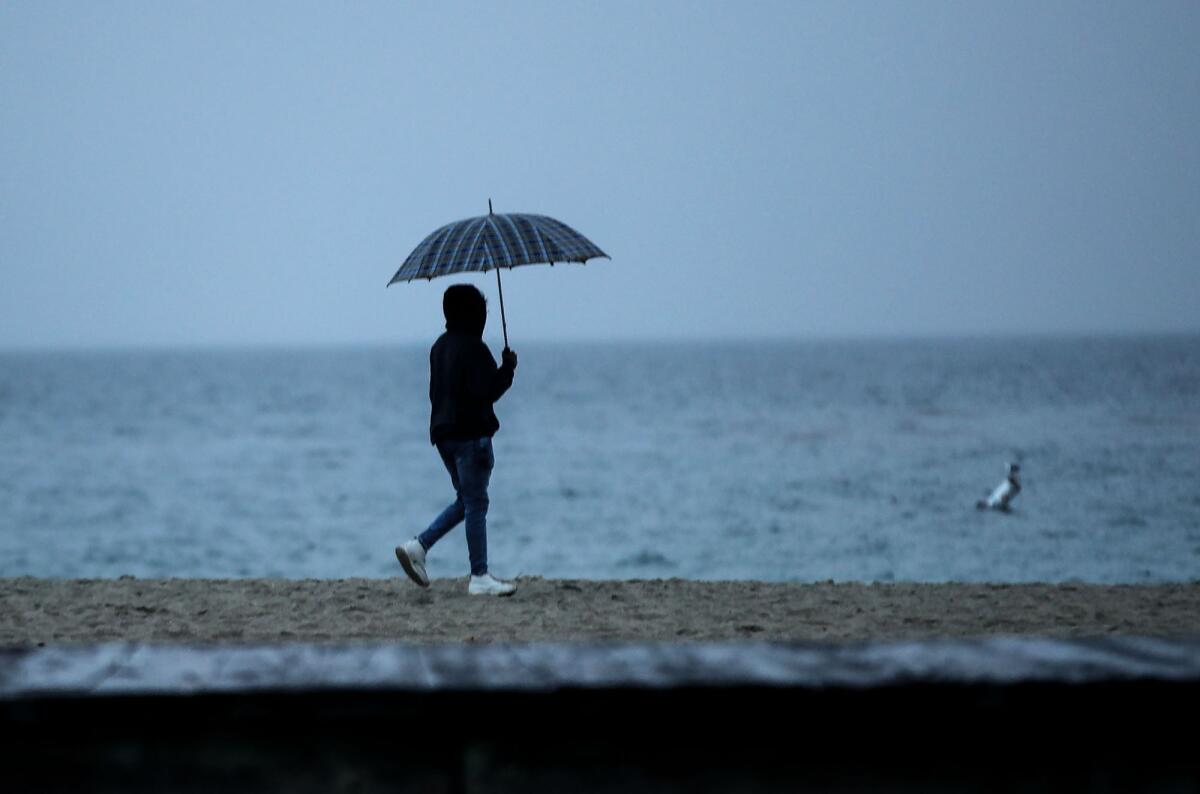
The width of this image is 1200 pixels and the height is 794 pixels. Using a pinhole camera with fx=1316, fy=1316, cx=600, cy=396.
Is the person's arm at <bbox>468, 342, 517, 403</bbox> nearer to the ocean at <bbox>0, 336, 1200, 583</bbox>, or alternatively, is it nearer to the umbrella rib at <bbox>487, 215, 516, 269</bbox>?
the umbrella rib at <bbox>487, 215, 516, 269</bbox>

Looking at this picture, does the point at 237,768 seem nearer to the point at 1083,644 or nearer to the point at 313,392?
the point at 1083,644

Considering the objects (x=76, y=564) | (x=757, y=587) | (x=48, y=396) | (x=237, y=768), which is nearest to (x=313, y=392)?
(x=48, y=396)

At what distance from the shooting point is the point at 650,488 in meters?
37.8

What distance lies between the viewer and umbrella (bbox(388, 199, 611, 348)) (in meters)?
8.29

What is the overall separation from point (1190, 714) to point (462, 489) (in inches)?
269

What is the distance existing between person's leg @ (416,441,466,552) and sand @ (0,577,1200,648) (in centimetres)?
48

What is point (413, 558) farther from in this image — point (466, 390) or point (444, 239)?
point (444, 239)

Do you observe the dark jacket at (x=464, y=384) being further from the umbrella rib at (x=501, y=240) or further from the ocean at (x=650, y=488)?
the ocean at (x=650, y=488)

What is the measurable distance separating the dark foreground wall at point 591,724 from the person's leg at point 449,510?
645cm

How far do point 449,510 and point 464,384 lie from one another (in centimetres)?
97

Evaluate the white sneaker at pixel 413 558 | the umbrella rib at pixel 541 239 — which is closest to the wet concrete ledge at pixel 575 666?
the umbrella rib at pixel 541 239

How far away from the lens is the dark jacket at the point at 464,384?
8.16 meters

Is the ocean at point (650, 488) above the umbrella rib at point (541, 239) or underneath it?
underneath

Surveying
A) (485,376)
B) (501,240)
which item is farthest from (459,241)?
(485,376)
